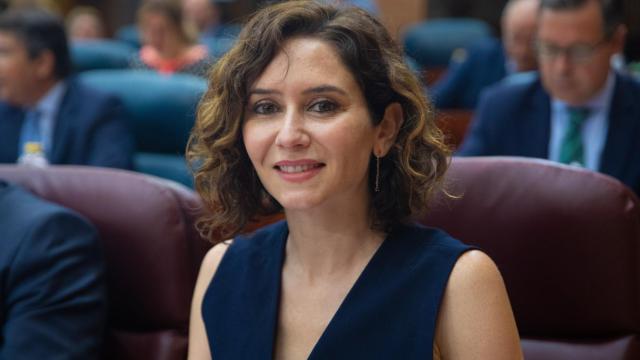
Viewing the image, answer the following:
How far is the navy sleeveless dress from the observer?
1183 mm

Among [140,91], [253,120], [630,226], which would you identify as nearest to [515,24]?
[140,91]

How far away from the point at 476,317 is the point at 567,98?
1285 millimetres

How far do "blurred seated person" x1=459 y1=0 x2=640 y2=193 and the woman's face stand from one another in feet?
3.82

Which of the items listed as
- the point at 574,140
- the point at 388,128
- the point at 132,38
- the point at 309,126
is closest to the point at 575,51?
the point at 574,140

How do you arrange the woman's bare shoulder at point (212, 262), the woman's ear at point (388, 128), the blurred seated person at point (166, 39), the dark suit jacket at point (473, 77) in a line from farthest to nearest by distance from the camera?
1. the blurred seated person at point (166, 39)
2. the dark suit jacket at point (473, 77)
3. the woman's bare shoulder at point (212, 262)
4. the woman's ear at point (388, 128)

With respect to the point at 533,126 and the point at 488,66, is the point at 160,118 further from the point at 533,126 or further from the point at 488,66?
the point at 488,66

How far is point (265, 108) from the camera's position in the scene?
1.25 meters

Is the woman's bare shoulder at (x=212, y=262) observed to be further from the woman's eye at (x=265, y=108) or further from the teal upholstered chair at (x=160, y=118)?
the teal upholstered chair at (x=160, y=118)

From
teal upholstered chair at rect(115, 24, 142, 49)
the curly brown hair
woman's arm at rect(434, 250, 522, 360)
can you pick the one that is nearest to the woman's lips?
the curly brown hair

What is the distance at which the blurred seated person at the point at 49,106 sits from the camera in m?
2.91

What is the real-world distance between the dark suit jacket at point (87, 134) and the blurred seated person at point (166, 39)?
5.14ft

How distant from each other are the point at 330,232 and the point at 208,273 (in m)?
0.22

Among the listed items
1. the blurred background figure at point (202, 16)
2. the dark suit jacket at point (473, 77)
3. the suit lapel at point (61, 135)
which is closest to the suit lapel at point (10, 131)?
the suit lapel at point (61, 135)

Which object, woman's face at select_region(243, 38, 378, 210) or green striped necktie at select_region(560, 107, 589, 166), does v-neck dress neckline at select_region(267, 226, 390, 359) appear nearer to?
woman's face at select_region(243, 38, 378, 210)
